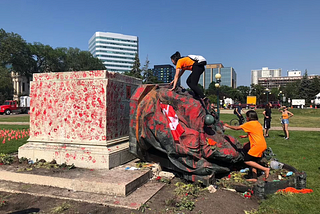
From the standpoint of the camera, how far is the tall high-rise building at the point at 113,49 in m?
124

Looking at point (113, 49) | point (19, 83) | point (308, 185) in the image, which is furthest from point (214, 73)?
point (308, 185)

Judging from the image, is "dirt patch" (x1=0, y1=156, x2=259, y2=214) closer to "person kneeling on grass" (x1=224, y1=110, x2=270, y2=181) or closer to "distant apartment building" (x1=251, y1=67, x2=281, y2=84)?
"person kneeling on grass" (x1=224, y1=110, x2=270, y2=181)

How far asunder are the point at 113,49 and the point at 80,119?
418 ft

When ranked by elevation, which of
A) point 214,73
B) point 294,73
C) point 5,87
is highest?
point 294,73

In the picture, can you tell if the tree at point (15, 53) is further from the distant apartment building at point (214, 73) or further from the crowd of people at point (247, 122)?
the distant apartment building at point (214, 73)

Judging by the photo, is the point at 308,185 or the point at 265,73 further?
the point at 265,73

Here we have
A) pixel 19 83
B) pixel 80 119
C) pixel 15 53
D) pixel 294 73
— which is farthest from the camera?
pixel 294 73

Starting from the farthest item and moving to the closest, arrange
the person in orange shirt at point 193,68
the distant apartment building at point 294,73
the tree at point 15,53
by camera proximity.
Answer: the distant apartment building at point 294,73 → the tree at point 15,53 → the person in orange shirt at point 193,68

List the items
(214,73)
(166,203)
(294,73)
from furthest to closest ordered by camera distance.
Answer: (294,73) < (214,73) < (166,203)

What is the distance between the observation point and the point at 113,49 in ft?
417

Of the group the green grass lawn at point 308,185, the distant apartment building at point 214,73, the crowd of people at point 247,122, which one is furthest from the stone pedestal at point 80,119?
the distant apartment building at point 214,73

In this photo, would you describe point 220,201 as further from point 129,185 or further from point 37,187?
point 37,187

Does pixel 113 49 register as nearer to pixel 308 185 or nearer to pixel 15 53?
pixel 15 53

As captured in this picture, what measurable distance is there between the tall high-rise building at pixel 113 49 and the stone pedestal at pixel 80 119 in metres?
120
